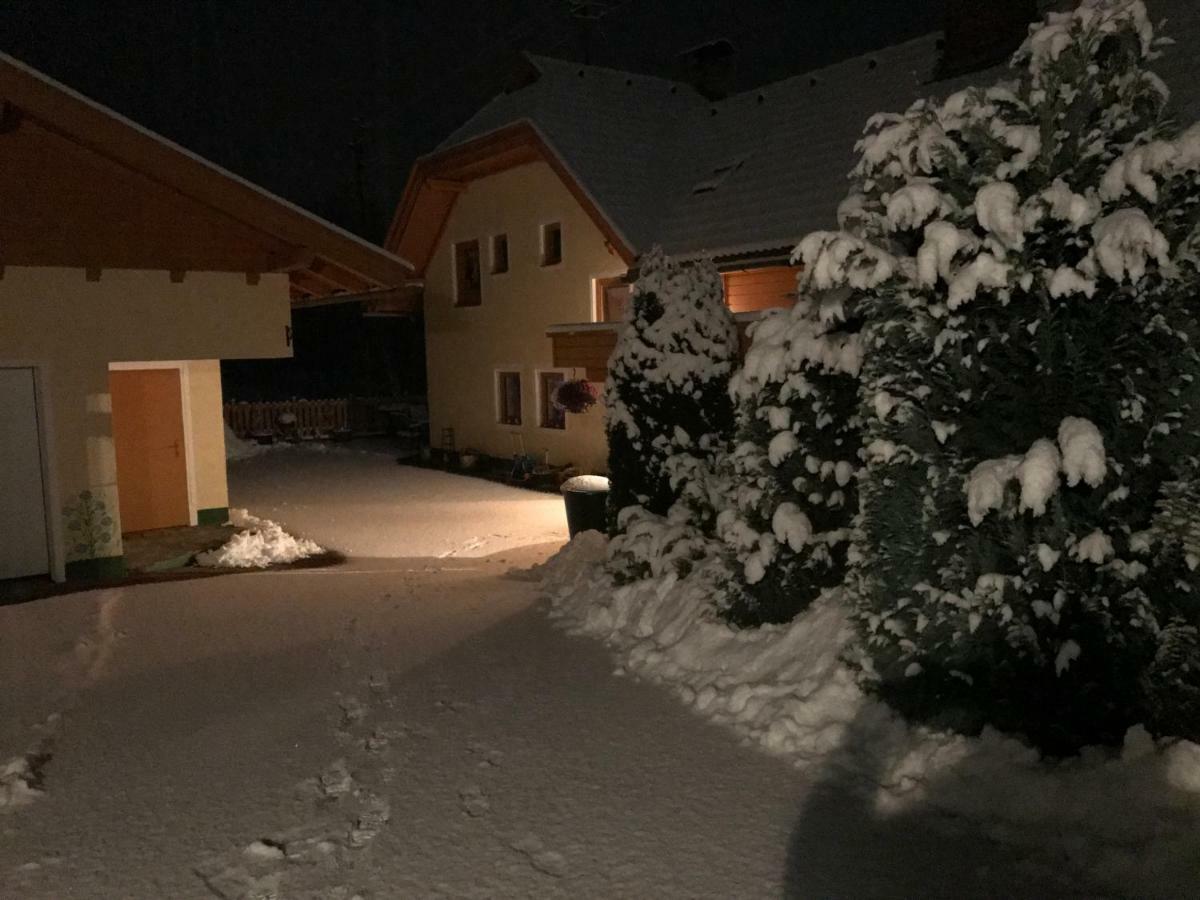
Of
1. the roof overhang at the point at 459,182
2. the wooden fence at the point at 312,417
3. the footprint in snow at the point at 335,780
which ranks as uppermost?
the roof overhang at the point at 459,182

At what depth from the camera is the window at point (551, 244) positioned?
18750 mm

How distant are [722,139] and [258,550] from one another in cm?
1276

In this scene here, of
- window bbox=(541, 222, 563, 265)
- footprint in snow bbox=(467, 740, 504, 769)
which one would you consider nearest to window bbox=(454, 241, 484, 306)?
window bbox=(541, 222, 563, 265)

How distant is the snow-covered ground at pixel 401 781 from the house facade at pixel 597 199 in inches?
296

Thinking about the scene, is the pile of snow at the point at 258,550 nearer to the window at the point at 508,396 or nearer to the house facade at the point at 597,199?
the house facade at the point at 597,199

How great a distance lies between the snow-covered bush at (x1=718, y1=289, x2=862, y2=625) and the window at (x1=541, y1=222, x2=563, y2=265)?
12.6m

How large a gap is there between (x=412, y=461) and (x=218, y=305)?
1231 cm

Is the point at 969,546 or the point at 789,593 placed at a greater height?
the point at 969,546

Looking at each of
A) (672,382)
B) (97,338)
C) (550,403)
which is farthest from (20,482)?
(550,403)

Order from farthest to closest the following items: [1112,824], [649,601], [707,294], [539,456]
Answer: [539,456] < [707,294] < [649,601] < [1112,824]

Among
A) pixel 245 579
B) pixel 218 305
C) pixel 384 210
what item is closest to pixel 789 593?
pixel 245 579

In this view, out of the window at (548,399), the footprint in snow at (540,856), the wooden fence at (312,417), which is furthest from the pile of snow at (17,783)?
the wooden fence at (312,417)

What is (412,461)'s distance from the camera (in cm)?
2253

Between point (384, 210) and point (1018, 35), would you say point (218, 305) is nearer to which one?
point (1018, 35)
